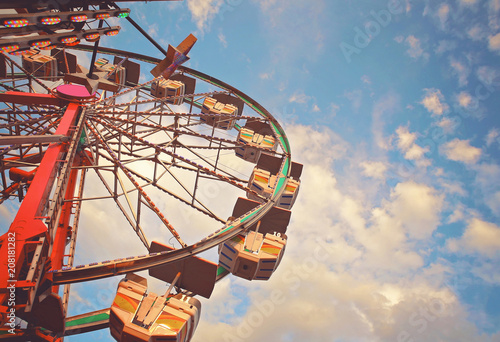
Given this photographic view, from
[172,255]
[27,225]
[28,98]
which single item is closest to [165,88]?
[28,98]

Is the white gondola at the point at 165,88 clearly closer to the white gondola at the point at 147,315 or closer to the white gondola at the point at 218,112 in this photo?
the white gondola at the point at 218,112

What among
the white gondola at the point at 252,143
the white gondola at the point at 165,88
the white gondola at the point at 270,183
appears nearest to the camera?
the white gondola at the point at 270,183

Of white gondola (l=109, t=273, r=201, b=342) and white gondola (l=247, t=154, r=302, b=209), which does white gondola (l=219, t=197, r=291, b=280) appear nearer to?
white gondola (l=109, t=273, r=201, b=342)

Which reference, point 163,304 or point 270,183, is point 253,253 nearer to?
point 163,304

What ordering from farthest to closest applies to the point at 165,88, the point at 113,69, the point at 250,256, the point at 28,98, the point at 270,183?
the point at 113,69
the point at 165,88
the point at 270,183
the point at 28,98
the point at 250,256

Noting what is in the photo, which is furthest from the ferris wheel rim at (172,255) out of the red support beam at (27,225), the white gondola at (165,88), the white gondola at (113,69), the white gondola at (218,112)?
the white gondola at (113,69)

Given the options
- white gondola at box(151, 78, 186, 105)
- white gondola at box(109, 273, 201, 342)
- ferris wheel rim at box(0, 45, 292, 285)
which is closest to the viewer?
ferris wheel rim at box(0, 45, 292, 285)

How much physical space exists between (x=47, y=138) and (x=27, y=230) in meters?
2.84

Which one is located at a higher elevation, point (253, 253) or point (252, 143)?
point (252, 143)

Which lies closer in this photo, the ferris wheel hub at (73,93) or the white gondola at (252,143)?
the ferris wheel hub at (73,93)

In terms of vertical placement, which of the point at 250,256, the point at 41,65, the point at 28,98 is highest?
the point at 41,65

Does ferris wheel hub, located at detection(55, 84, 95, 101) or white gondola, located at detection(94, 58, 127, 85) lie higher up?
white gondola, located at detection(94, 58, 127, 85)

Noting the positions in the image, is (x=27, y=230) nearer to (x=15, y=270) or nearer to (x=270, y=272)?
(x=15, y=270)

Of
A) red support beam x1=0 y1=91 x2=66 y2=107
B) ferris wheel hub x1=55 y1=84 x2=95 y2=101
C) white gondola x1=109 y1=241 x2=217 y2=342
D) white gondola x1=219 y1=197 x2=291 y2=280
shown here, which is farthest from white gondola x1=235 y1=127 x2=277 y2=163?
white gondola x1=109 y1=241 x2=217 y2=342
